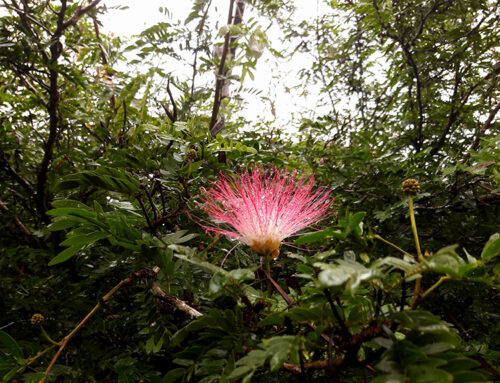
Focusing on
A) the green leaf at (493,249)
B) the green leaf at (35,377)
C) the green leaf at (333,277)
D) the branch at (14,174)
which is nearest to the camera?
the green leaf at (333,277)

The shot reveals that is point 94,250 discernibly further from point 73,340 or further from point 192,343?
point 192,343

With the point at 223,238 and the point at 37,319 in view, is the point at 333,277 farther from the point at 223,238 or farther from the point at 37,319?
the point at 37,319

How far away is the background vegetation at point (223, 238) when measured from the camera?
1.69 feet

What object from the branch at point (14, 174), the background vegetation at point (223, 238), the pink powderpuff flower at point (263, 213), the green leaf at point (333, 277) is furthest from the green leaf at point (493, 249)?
the branch at point (14, 174)

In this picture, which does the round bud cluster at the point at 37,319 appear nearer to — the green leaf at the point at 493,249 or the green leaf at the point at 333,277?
the green leaf at the point at 333,277

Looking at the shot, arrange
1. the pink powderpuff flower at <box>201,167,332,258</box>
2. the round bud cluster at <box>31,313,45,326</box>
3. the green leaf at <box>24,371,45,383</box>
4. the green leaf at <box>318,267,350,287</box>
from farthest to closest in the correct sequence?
the round bud cluster at <box>31,313,45,326</box> → the pink powderpuff flower at <box>201,167,332,258</box> → the green leaf at <box>24,371,45,383</box> → the green leaf at <box>318,267,350,287</box>

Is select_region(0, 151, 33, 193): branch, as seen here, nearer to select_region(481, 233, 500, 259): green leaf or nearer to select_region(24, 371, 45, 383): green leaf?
select_region(24, 371, 45, 383): green leaf

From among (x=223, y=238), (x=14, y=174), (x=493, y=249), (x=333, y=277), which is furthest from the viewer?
(x=14, y=174)

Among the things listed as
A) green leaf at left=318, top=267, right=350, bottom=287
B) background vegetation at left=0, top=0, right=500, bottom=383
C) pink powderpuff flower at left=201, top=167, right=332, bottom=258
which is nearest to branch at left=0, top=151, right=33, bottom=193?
background vegetation at left=0, top=0, right=500, bottom=383

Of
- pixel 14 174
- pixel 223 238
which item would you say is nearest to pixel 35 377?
pixel 223 238

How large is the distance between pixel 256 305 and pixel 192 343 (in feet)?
0.48

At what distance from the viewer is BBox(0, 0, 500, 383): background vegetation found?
0.52m

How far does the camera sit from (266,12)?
4.74 feet

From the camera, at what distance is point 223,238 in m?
→ 1.14
